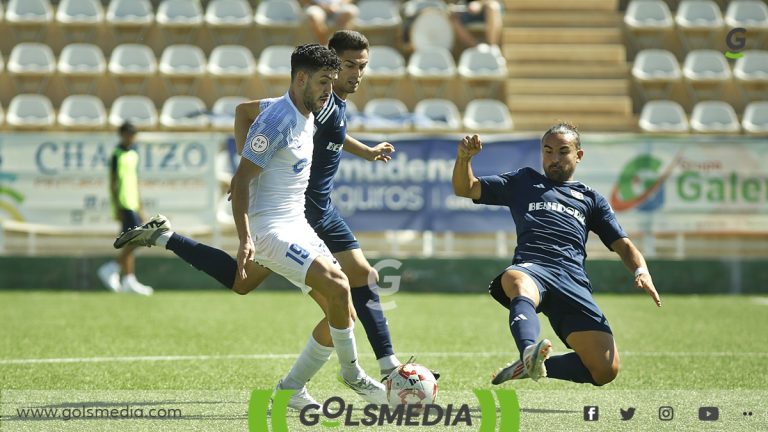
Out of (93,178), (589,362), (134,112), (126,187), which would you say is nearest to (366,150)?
(589,362)

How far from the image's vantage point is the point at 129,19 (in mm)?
20875

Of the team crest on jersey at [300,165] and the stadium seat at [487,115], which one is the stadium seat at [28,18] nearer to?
the stadium seat at [487,115]

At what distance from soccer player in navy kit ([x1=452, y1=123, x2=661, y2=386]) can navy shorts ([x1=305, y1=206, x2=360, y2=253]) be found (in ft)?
3.19

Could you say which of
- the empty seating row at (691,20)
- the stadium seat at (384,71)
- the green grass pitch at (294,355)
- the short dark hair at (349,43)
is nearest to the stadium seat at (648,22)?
the empty seating row at (691,20)

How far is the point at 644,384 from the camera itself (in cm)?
749

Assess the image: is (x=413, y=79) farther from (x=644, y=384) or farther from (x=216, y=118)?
(x=644, y=384)

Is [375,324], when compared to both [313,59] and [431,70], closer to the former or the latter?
[313,59]

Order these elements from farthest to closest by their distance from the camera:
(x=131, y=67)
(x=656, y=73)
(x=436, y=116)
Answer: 1. (x=656, y=73)
2. (x=131, y=67)
3. (x=436, y=116)

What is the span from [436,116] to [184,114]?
426 centimetres

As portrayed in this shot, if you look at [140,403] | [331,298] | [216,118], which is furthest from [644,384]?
[216,118]

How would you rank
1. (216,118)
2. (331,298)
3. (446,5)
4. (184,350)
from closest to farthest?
1. (331,298)
2. (184,350)
3. (216,118)
4. (446,5)

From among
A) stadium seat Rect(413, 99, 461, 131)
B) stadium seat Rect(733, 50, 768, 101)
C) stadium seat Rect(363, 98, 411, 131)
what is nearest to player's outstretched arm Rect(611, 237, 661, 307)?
stadium seat Rect(363, 98, 411, 131)

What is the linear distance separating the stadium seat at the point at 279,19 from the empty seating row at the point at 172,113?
2170 millimetres

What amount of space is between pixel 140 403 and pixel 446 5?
16.1 m
